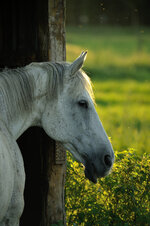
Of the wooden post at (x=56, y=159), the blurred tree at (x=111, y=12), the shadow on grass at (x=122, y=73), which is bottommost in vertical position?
the blurred tree at (x=111, y=12)

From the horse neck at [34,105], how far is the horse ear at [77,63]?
0.77 ft

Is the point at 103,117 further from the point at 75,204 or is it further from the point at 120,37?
the point at 120,37

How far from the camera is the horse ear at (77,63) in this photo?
352 centimetres

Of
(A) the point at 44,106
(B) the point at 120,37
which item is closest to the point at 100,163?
(A) the point at 44,106

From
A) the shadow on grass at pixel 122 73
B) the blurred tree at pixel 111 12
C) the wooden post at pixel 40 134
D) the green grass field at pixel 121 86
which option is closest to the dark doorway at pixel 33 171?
the wooden post at pixel 40 134

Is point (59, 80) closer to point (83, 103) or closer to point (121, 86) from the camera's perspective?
point (83, 103)

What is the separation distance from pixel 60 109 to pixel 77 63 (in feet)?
1.35

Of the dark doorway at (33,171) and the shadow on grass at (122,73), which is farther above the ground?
the dark doorway at (33,171)

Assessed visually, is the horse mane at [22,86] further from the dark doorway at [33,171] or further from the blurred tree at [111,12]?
the blurred tree at [111,12]

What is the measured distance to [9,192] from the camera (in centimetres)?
318

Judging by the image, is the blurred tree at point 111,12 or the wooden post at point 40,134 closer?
the wooden post at point 40,134

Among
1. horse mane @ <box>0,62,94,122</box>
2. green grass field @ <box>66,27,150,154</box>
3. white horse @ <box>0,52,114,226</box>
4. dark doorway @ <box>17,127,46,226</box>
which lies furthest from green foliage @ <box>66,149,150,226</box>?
horse mane @ <box>0,62,94,122</box>

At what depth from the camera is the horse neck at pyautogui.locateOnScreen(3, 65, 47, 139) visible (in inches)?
140

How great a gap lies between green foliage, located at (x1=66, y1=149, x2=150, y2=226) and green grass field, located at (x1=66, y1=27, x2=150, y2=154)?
0.76 m
